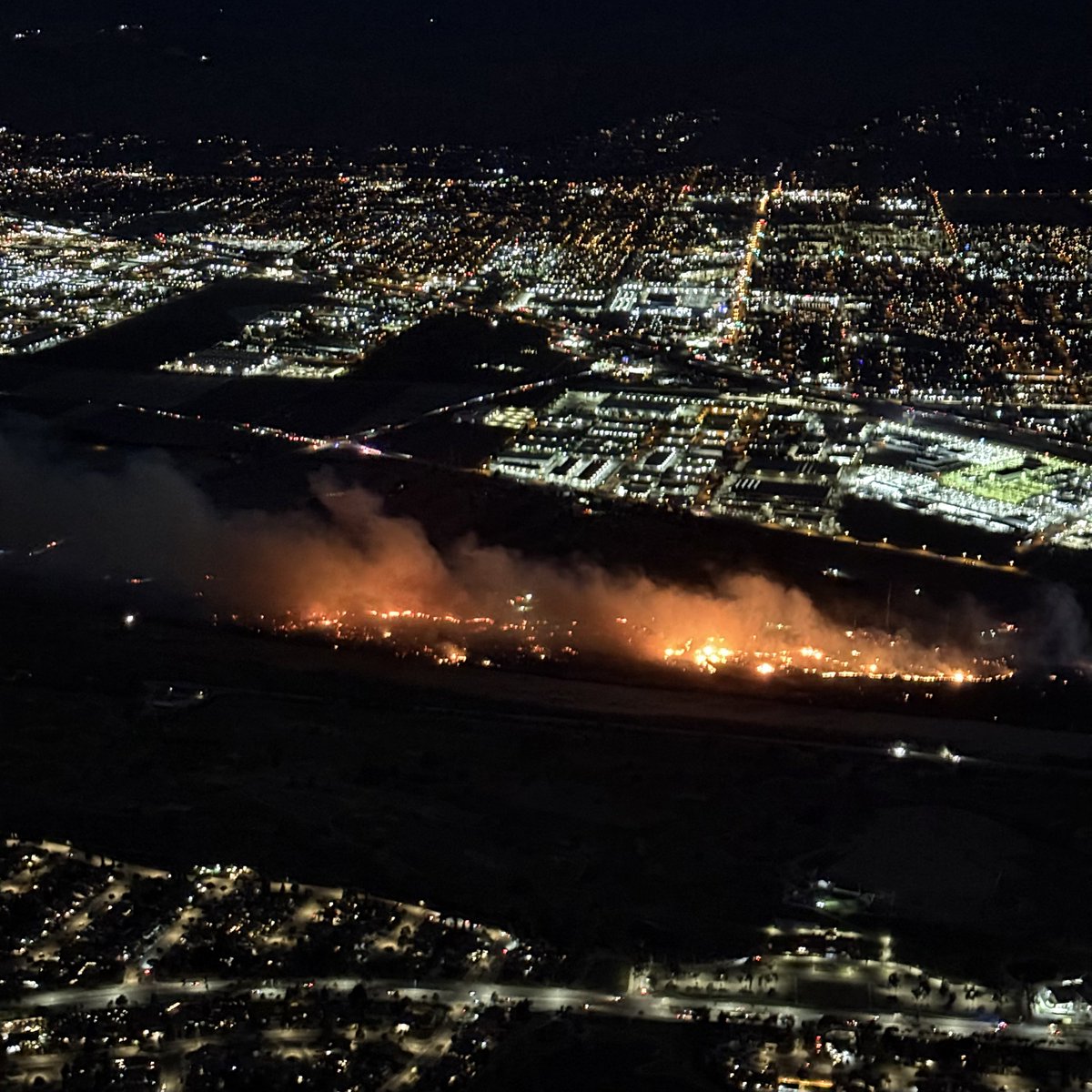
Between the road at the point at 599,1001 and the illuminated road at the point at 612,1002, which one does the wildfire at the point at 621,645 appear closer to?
the illuminated road at the point at 612,1002

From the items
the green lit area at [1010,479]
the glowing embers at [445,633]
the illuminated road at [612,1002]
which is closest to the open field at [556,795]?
the glowing embers at [445,633]

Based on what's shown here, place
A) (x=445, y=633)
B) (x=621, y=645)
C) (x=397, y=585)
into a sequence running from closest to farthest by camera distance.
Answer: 1. (x=621, y=645)
2. (x=445, y=633)
3. (x=397, y=585)

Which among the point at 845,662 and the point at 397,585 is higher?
the point at 845,662

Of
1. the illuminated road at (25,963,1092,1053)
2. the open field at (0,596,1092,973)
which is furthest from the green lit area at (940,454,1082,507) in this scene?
the illuminated road at (25,963,1092,1053)

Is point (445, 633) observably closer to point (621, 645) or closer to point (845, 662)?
point (621, 645)

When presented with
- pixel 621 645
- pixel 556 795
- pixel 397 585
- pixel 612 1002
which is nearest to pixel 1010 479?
pixel 621 645

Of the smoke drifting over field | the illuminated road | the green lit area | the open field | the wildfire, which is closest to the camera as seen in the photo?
the illuminated road

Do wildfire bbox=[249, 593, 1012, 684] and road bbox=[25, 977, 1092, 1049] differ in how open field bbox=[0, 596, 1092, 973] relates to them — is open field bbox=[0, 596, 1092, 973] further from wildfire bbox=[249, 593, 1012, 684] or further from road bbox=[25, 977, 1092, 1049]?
road bbox=[25, 977, 1092, 1049]

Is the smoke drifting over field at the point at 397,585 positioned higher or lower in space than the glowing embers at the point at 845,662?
lower

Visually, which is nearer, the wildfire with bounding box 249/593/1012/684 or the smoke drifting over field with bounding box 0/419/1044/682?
the wildfire with bounding box 249/593/1012/684

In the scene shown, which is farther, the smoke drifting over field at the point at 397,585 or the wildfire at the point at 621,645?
the smoke drifting over field at the point at 397,585
